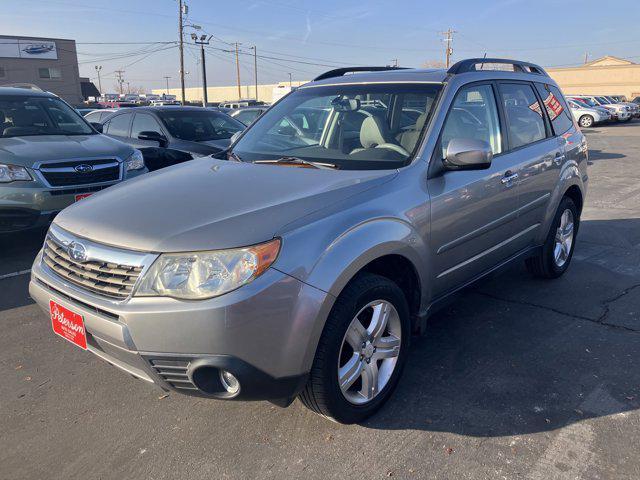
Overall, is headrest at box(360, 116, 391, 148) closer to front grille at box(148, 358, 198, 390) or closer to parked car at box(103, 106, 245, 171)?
front grille at box(148, 358, 198, 390)

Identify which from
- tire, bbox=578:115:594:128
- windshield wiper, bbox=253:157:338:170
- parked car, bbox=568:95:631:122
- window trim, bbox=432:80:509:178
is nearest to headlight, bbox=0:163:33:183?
windshield wiper, bbox=253:157:338:170

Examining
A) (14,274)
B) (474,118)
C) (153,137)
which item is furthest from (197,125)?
(474,118)

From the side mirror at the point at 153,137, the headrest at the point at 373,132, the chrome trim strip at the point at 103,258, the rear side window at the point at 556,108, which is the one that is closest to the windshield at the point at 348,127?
the headrest at the point at 373,132

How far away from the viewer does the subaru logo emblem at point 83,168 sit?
18.0ft

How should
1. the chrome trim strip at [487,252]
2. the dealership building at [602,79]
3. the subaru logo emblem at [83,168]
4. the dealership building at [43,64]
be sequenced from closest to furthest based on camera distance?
the chrome trim strip at [487,252] < the subaru logo emblem at [83,168] < the dealership building at [43,64] < the dealership building at [602,79]

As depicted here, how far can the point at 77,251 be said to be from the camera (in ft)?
8.13

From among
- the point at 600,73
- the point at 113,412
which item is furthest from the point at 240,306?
the point at 600,73

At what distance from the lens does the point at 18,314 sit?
161 inches

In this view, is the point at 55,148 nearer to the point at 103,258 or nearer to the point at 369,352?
the point at 103,258

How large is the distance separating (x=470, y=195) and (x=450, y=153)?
421mm

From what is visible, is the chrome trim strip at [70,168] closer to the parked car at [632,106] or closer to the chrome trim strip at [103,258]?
the chrome trim strip at [103,258]

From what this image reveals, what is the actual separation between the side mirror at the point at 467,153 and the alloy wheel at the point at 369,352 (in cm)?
93

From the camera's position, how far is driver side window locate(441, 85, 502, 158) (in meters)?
3.25

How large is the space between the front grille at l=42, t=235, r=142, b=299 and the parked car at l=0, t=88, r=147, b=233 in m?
2.91
